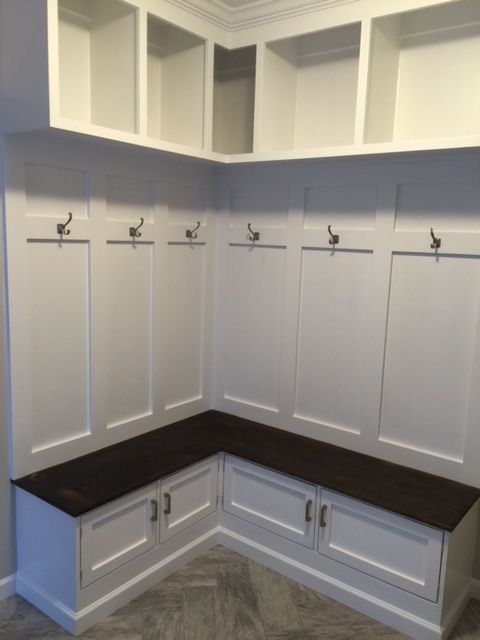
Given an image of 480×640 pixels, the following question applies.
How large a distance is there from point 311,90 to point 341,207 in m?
0.59

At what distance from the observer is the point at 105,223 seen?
238 cm

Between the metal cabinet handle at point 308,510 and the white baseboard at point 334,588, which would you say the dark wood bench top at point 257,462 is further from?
the white baseboard at point 334,588

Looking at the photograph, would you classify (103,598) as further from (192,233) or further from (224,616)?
(192,233)

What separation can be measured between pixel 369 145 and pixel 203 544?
1945 mm

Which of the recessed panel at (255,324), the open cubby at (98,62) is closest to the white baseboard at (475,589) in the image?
the recessed panel at (255,324)

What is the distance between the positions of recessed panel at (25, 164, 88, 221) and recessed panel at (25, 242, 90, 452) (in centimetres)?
13

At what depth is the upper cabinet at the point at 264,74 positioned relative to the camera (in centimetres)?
191

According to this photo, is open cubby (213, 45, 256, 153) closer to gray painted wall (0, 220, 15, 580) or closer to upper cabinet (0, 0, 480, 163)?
upper cabinet (0, 0, 480, 163)

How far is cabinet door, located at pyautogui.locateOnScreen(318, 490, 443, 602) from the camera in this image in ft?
6.78

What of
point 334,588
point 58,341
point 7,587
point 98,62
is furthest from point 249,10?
point 7,587

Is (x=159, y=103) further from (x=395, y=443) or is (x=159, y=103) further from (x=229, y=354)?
(x=395, y=443)

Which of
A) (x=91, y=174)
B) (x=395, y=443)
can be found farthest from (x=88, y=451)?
(x=395, y=443)

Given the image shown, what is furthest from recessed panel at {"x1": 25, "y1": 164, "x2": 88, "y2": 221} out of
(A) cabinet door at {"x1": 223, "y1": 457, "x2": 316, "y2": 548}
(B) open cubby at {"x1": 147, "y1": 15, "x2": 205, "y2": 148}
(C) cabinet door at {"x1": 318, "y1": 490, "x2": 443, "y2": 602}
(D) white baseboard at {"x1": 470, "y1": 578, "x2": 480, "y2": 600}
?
(D) white baseboard at {"x1": 470, "y1": 578, "x2": 480, "y2": 600}

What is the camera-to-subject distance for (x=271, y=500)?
2504 mm
